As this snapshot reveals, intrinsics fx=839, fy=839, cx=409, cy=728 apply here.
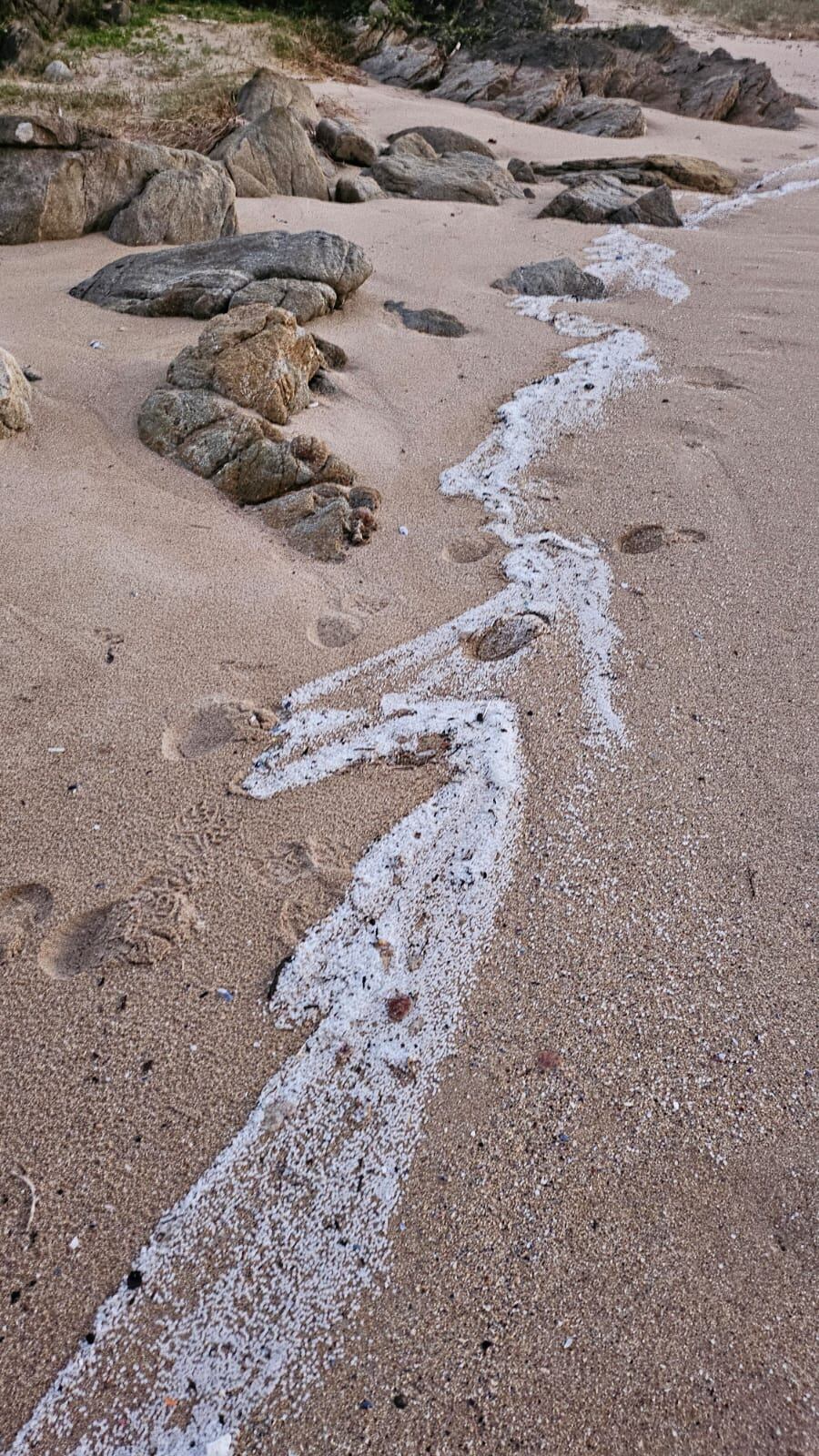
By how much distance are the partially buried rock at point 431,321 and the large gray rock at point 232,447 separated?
1.67 m

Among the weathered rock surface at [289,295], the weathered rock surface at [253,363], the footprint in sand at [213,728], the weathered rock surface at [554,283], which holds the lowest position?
the footprint in sand at [213,728]

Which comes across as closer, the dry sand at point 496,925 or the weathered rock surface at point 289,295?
the dry sand at point 496,925

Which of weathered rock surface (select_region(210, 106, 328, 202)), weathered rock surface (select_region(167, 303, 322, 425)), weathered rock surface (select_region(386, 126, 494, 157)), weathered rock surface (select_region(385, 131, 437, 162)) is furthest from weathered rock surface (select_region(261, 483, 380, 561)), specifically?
weathered rock surface (select_region(386, 126, 494, 157))

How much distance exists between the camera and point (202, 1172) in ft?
4.92

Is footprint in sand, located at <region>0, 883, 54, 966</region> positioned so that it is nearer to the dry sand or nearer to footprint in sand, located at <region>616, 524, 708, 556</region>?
the dry sand

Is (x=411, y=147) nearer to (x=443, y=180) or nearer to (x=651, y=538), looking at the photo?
(x=443, y=180)

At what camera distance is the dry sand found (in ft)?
4.30

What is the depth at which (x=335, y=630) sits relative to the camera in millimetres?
2648

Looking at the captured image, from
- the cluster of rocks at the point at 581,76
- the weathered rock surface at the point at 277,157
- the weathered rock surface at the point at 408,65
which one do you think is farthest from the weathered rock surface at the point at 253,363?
the weathered rock surface at the point at 408,65

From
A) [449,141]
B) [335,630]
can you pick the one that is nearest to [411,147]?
[449,141]

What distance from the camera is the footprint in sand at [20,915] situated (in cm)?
181

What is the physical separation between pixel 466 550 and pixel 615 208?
504 cm

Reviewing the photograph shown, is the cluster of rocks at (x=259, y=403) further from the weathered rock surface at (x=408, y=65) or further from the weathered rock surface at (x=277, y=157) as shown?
the weathered rock surface at (x=408, y=65)

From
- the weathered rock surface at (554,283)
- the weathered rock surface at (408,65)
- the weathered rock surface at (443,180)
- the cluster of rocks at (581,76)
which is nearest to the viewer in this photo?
the weathered rock surface at (554,283)
